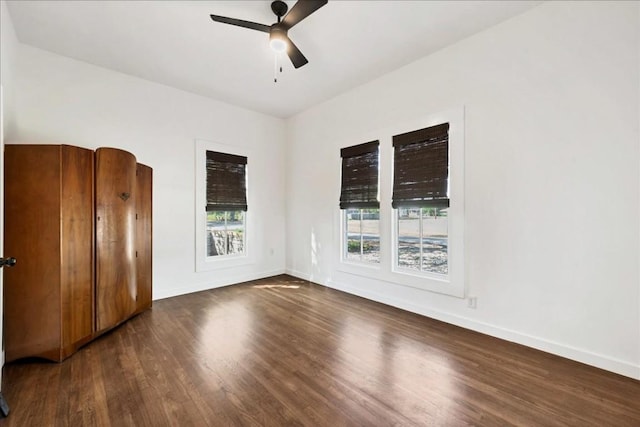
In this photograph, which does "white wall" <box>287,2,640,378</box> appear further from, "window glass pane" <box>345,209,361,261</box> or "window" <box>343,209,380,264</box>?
"window glass pane" <box>345,209,361,261</box>

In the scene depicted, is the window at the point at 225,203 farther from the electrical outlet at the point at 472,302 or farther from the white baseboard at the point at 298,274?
the electrical outlet at the point at 472,302

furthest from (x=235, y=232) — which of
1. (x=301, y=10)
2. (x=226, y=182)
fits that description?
(x=301, y=10)

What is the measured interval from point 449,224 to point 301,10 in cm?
255

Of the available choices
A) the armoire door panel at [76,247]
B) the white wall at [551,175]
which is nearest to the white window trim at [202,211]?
the armoire door panel at [76,247]

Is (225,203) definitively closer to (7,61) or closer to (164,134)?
(164,134)

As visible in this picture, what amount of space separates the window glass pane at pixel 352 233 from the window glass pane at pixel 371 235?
12 centimetres

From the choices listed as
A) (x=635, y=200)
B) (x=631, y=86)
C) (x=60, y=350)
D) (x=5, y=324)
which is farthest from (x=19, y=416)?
(x=631, y=86)

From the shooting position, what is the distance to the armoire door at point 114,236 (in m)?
2.74

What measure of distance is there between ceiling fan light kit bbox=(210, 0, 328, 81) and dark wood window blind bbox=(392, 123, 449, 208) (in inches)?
64.6

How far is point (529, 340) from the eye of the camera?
8.77 feet

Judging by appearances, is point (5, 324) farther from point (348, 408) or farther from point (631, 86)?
point (631, 86)

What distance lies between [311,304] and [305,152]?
271 centimetres

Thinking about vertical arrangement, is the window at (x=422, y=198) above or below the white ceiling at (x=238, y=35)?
below

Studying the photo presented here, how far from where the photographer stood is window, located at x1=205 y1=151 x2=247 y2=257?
15.3 ft
